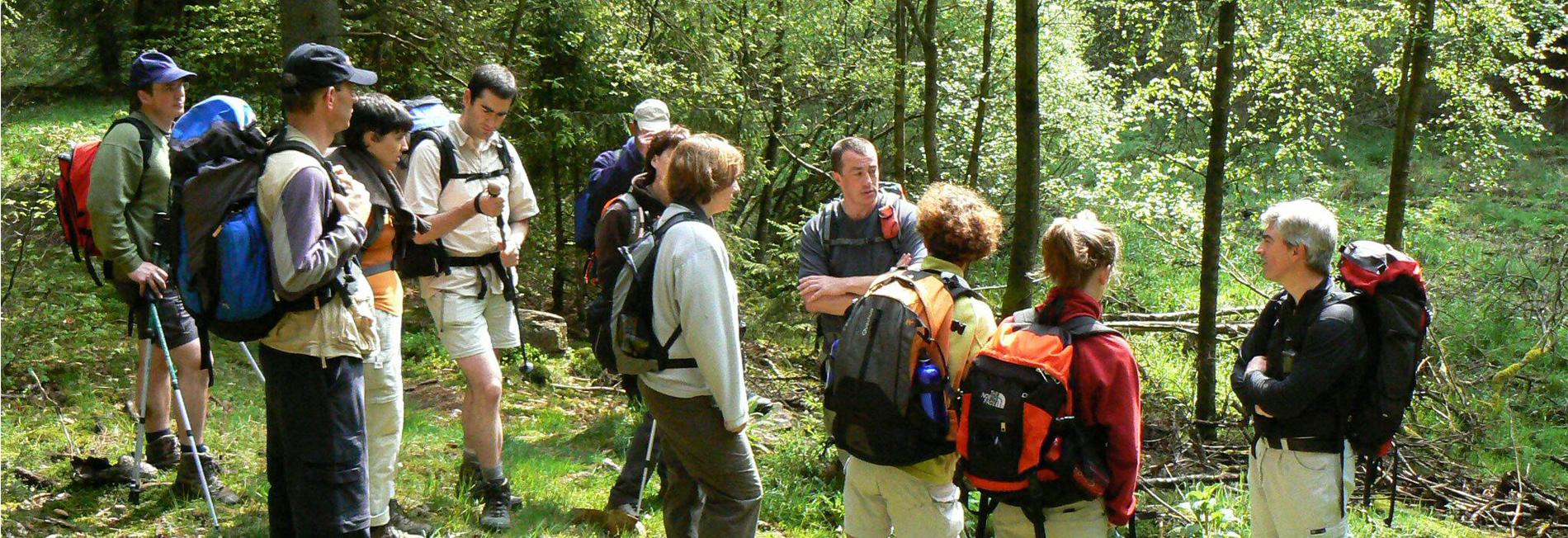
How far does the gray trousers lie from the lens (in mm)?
3799

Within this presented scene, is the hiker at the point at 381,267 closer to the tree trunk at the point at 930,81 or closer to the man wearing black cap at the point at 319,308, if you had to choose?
the man wearing black cap at the point at 319,308

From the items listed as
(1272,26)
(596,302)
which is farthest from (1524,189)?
(596,302)

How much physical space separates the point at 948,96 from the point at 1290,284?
12.3 meters

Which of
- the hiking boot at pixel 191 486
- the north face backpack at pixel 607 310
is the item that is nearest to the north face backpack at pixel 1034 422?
the north face backpack at pixel 607 310

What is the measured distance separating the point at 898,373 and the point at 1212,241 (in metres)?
5.28

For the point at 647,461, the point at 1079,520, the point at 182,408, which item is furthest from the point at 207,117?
the point at 1079,520

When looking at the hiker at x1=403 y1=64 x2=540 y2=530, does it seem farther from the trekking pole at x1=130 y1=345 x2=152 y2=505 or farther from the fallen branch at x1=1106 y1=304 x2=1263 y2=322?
the fallen branch at x1=1106 y1=304 x2=1263 y2=322

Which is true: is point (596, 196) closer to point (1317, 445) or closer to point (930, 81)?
point (1317, 445)

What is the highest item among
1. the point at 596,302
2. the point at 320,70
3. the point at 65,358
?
the point at 320,70

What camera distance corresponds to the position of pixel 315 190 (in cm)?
331

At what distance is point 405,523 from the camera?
4703mm

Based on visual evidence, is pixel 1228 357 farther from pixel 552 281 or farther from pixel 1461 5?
pixel 552 281

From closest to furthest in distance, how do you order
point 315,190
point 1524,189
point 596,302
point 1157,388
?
point 315,190, point 596,302, point 1157,388, point 1524,189

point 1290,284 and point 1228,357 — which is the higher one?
point 1290,284
